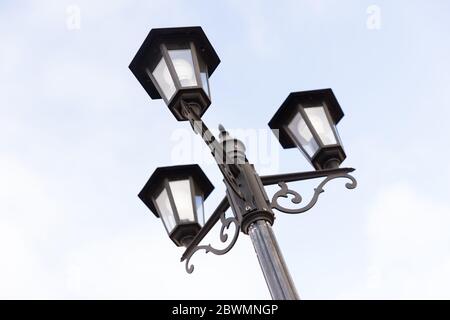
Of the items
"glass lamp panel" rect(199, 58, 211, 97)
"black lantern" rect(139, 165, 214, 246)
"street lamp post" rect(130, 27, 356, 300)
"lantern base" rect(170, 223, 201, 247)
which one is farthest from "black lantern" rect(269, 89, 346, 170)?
"lantern base" rect(170, 223, 201, 247)

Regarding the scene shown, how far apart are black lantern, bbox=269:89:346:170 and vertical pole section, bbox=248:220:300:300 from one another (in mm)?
1040

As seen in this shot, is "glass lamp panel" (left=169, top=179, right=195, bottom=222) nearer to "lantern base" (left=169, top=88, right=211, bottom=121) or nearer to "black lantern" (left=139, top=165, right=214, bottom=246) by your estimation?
"black lantern" (left=139, top=165, right=214, bottom=246)

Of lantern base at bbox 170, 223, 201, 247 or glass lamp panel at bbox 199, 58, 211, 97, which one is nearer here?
lantern base at bbox 170, 223, 201, 247

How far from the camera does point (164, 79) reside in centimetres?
651

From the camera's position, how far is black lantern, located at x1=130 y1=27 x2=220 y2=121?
6332mm

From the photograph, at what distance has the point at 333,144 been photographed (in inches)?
254

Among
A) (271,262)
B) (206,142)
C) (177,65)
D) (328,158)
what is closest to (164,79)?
(177,65)

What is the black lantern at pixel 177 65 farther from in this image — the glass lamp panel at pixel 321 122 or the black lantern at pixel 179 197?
the glass lamp panel at pixel 321 122

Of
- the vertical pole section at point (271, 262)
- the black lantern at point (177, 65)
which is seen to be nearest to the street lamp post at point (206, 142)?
the black lantern at point (177, 65)

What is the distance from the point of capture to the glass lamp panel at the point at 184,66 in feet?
20.9
